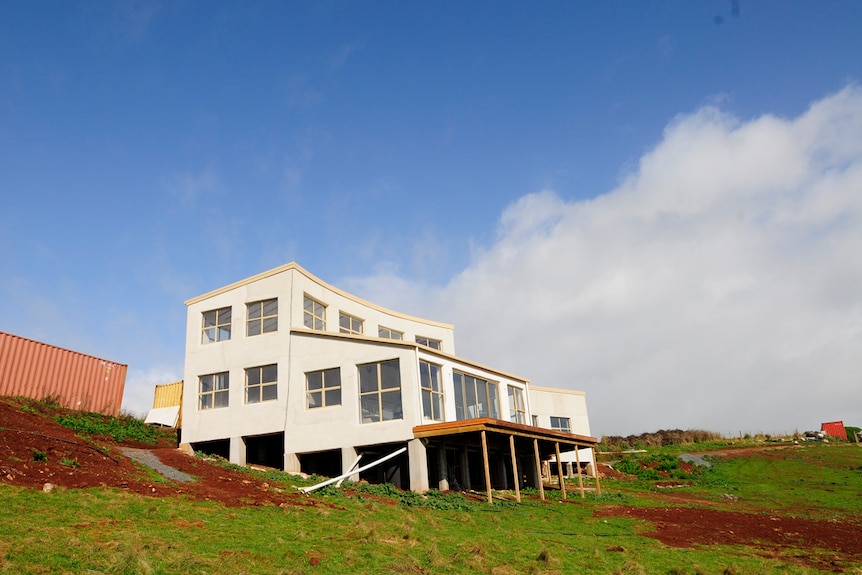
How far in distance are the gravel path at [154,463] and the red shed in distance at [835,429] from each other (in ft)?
216

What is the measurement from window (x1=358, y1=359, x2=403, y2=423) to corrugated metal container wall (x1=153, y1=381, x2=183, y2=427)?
14736 millimetres

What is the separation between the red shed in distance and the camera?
219 ft

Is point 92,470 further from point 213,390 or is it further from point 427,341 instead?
point 427,341

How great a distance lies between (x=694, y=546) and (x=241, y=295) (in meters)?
20.4

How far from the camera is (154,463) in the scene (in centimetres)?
2283

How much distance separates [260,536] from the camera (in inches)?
539

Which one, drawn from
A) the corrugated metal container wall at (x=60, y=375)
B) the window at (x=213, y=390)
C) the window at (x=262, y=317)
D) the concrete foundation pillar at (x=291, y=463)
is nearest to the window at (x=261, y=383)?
the window at (x=213, y=390)

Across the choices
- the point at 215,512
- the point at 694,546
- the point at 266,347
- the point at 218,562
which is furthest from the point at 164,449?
the point at 694,546

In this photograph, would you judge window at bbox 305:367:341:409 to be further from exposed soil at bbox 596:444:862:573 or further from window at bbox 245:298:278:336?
exposed soil at bbox 596:444:862:573

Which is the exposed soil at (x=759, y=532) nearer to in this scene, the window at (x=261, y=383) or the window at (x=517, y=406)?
the window at (x=517, y=406)

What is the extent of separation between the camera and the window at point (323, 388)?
2650cm

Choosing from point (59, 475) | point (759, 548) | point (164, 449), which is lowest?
point (759, 548)

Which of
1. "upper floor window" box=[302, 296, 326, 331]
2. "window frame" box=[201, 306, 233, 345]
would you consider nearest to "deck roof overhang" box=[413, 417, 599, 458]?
"upper floor window" box=[302, 296, 326, 331]

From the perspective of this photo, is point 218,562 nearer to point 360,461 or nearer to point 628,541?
point 628,541
